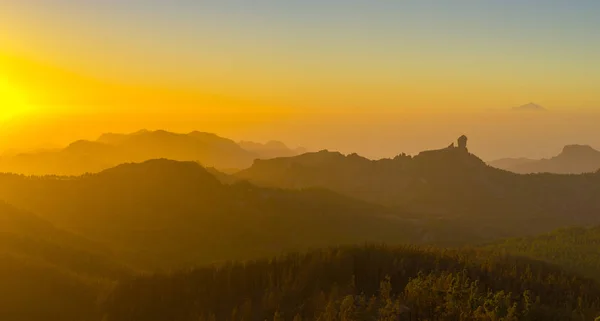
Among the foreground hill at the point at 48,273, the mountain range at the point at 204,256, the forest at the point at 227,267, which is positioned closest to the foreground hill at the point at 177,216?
the mountain range at the point at 204,256

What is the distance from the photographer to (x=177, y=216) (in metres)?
160

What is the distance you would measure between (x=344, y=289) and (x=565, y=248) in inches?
3802

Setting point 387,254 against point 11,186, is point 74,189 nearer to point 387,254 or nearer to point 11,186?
point 11,186

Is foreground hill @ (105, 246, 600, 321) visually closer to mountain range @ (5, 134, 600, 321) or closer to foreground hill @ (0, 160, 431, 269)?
mountain range @ (5, 134, 600, 321)

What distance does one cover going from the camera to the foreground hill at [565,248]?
108350mm

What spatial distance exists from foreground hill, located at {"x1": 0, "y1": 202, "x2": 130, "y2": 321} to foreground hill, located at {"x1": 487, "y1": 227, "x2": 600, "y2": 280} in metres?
87.2

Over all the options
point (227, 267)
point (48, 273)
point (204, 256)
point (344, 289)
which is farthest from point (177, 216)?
point (344, 289)

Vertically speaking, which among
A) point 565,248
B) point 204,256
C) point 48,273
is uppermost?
point 48,273

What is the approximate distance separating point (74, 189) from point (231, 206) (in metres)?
50.9

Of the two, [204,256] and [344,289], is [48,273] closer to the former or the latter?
[344,289]

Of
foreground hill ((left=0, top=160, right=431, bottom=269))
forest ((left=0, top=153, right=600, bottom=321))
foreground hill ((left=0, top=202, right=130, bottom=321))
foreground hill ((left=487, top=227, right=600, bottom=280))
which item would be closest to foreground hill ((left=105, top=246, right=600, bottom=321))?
forest ((left=0, top=153, right=600, bottom=321))

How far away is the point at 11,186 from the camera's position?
15425cm

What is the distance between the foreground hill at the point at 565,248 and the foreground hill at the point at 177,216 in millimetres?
51217

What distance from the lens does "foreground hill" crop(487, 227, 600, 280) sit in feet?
355
